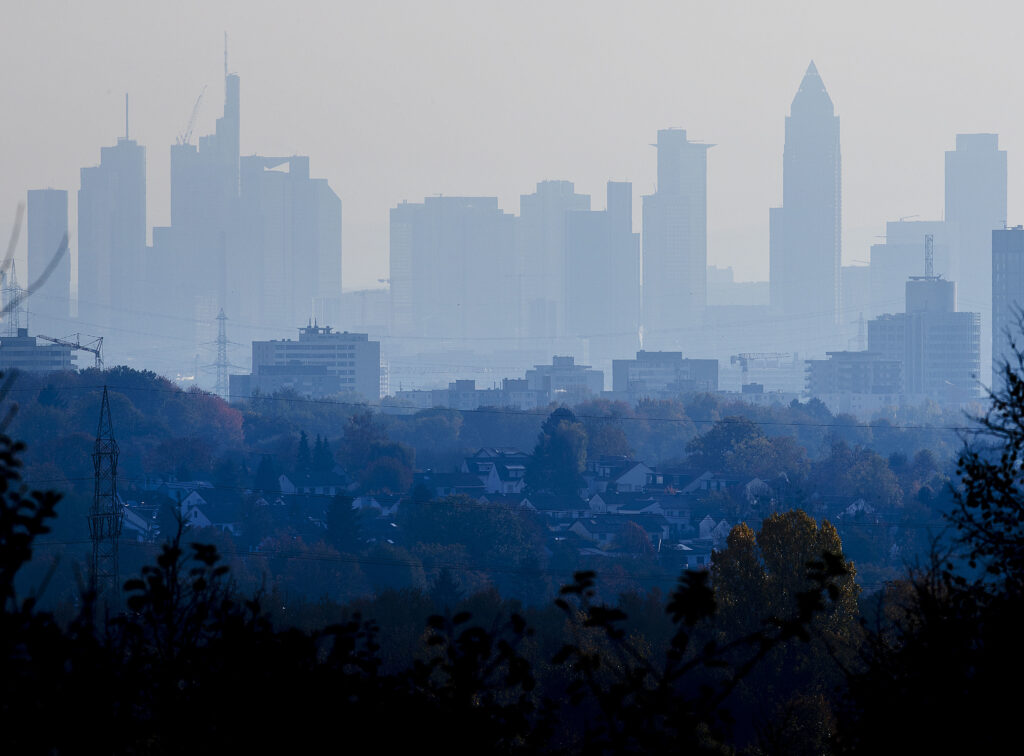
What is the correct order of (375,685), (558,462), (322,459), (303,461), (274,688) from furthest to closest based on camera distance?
1. (558,462)
2. (322,459)
3. (303,461)
4. (375,685)
5. (274,688)

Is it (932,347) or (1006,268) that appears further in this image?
(932,347)

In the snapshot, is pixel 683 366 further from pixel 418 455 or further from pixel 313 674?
pixel 313 674

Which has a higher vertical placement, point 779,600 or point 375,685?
point 375,685

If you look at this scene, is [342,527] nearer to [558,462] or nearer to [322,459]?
[322,459]

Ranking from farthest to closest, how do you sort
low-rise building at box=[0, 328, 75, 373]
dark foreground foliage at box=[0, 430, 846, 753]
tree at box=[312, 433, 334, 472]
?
low-rise building at box=[0, 328, 75, 373]
tree at box=[312, 433, 334, 472]
dark foreground foliage at box=[0, 430, 846, 753]

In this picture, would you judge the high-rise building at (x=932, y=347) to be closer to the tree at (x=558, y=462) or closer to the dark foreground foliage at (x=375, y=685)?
the tree at (x=558, y=462)

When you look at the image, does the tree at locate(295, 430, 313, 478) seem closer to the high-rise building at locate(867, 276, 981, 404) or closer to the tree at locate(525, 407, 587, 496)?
the tree at locate(525, 407, 587, 496)

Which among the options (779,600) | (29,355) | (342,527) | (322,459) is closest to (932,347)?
(29,355)

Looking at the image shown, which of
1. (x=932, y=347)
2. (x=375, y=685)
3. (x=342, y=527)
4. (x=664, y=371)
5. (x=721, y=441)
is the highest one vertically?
(x=932, y=347)

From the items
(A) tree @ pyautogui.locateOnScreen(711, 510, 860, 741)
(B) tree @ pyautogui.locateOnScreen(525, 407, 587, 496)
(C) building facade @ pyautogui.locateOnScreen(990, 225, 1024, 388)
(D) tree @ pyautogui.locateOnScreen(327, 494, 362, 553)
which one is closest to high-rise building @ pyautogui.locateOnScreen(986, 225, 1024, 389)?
(C) building facade @ pyautogui.locateOnScreen(990, 225, 1024, 388)
